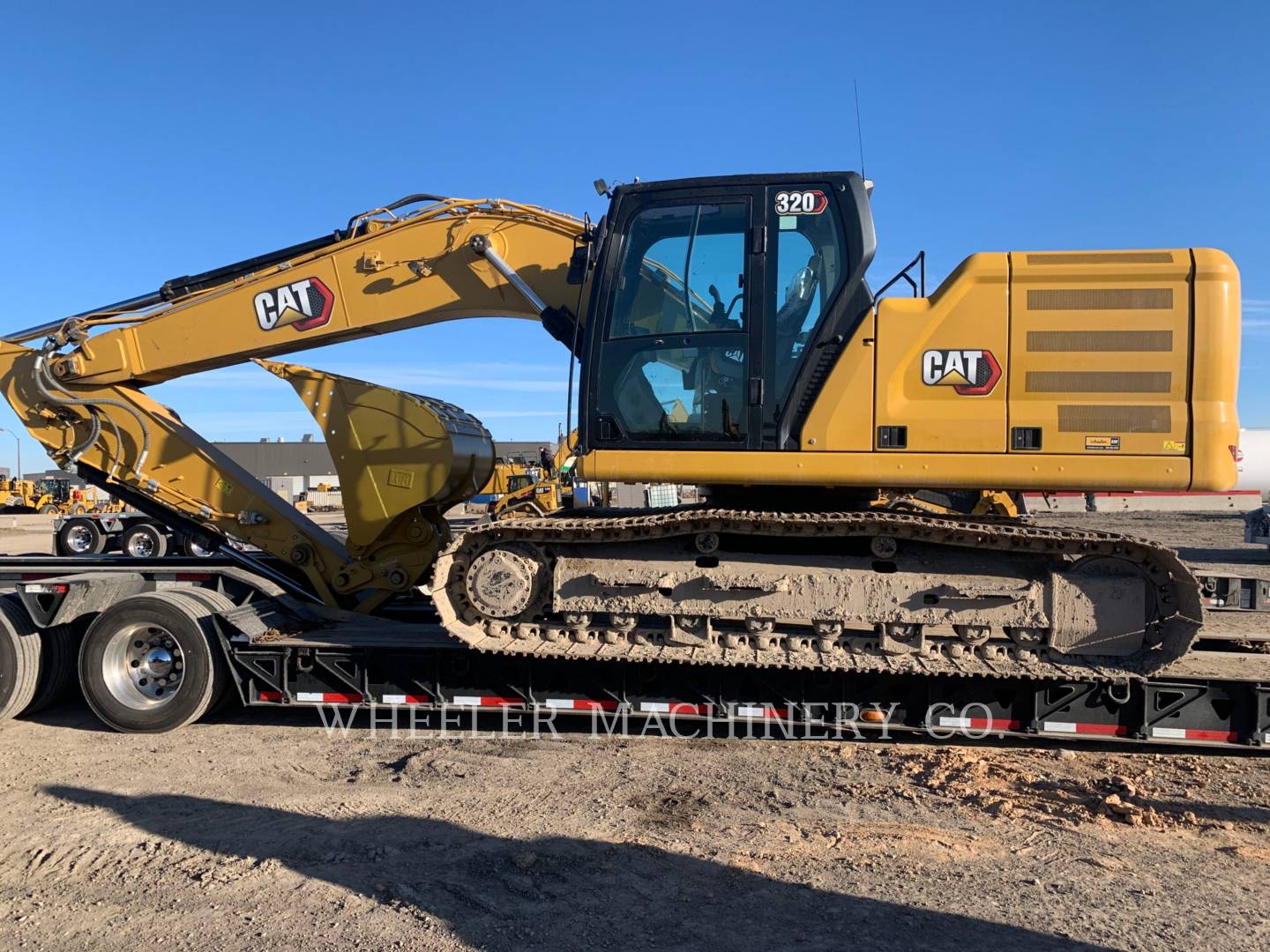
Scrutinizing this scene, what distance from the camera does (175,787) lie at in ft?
19.2

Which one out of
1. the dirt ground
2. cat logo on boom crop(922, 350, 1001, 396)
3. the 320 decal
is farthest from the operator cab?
the dirt ground

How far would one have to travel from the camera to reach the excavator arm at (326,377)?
7.29m

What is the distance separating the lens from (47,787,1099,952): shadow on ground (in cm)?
391

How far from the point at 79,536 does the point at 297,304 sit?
64.2 ft

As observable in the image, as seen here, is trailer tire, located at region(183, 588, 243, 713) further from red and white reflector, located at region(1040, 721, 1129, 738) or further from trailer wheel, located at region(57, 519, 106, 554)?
trailer wheel, located at region(57, 519, 106, 554)

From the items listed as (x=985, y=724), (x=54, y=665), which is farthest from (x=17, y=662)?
(x=985, y=724)

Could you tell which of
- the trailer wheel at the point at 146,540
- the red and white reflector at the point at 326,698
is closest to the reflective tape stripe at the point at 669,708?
the red and white reflector at the point at 326,698

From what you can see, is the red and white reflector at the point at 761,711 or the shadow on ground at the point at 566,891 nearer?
the shadow on ground at the point at 566,891

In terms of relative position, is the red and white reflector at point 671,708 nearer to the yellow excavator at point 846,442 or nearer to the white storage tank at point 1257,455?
the yellow excavator at point 846,442

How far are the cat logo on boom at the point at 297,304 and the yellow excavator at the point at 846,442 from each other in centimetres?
222

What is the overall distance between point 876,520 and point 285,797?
4036 millimetres

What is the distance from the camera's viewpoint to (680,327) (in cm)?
589

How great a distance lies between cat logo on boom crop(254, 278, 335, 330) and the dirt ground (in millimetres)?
3369

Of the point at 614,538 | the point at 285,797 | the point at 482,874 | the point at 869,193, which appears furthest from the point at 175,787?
the point at 869,193
